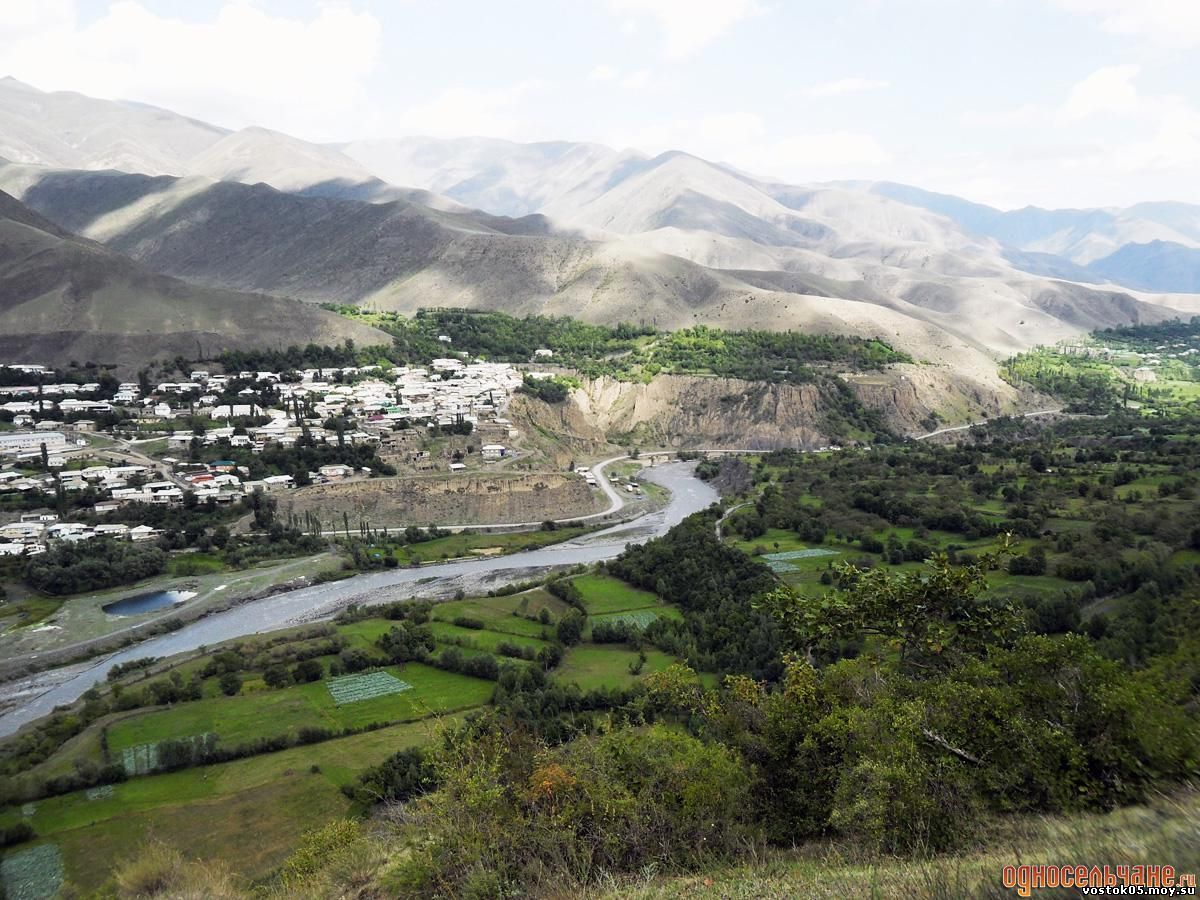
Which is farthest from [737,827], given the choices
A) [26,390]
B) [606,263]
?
[606,263]

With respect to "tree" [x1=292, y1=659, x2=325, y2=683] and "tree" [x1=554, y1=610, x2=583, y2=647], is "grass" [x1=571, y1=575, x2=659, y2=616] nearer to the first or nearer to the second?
"tree" [x1=554, y1=610, x2=583, y2=647]

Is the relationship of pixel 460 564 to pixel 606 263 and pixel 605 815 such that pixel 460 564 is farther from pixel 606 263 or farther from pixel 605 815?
pixel 606 263

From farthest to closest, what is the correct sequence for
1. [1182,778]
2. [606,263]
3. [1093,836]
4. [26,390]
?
[606,263]
[26,390]
[1182,778]
[1093,836]

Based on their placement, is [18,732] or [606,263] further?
[606,263]

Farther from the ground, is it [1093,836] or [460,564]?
[1093,836]

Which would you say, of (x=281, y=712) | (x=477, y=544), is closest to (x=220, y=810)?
(x=281, y=712)

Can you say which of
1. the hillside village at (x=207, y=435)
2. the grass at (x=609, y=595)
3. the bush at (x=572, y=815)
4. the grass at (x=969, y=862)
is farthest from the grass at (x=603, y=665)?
the hillside village at (x=207, y=435)

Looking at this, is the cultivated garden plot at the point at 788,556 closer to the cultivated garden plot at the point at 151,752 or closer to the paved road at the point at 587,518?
the paved road at the point at 587,518

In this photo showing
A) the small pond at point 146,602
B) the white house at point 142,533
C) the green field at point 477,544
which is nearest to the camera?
the small pond at point 146,602
